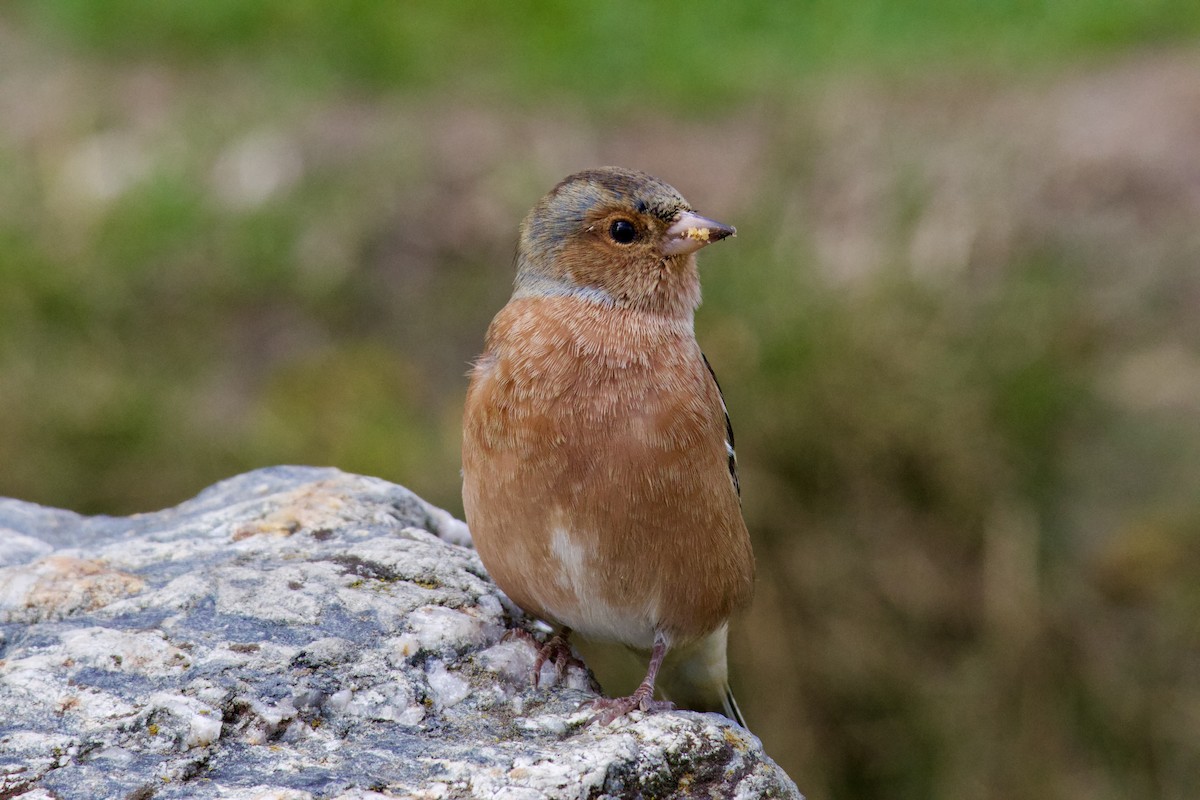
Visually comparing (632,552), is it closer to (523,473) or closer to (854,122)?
(523,473)

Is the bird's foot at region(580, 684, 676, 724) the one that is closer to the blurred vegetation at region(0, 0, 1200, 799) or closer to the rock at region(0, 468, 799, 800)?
the rock at region(0, 468, 799, 800)

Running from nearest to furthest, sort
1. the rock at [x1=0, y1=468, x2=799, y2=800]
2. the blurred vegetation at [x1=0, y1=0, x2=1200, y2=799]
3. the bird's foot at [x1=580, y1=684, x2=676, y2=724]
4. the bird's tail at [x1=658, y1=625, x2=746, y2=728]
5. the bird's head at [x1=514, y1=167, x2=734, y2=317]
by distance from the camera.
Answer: the rock at [x1=0, y1=468, x2=799, y2=800] → the bird's foot at [x1=580, y1=684, x2=676, y2=724] → the bird's head at [x1=514, y1=167, x2=734, y2=317] → the bird's tail at [x1=658, y1=625, x2=746, y2=728] → the blurred vegetation at [x1=0, y1=0, x2=1200, y2=799]

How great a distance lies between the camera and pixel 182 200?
29.9ft

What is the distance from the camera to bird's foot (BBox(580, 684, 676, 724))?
3324mm

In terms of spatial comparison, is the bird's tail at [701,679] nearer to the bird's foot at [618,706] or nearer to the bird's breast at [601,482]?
the bird's breast at [601,482]

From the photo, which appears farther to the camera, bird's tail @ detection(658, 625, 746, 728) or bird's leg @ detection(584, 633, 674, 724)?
bird's tail @ detection(658, 625, 746, 728)

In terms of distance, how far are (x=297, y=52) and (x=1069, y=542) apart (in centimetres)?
714

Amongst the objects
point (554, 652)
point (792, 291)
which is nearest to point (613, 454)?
point (554, 652)

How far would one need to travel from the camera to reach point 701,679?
463 cm

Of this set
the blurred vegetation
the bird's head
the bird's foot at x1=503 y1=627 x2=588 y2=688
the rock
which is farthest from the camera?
the blurred vegetation

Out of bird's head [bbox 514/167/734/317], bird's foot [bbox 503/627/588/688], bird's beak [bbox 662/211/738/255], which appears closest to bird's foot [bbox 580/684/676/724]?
bird's foot [bbox 503/627/588/688]

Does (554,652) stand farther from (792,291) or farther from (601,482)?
(792,291)

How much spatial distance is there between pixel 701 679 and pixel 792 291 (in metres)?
3.45

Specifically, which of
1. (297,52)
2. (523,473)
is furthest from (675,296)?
(297,52)
